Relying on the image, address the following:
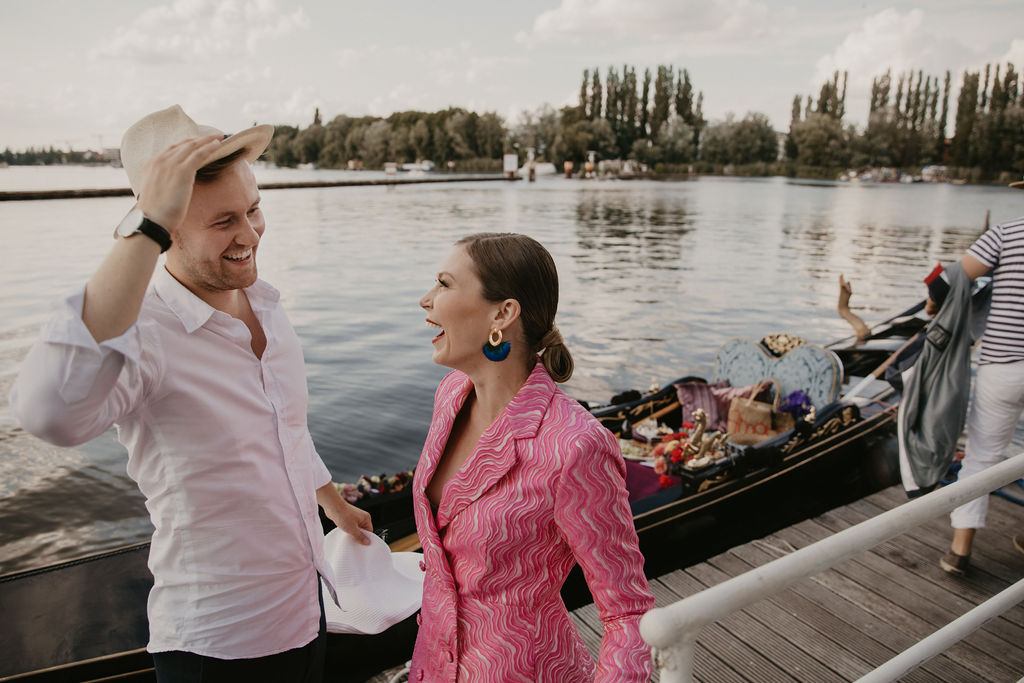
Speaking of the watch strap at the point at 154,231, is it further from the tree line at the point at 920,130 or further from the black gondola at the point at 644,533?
the tree line at the point at 920,130

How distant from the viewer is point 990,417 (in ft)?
10.8

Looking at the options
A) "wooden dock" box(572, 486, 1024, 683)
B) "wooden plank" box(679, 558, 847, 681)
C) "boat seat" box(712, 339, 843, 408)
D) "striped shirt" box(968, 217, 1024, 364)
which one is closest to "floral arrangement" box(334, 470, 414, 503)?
"wooden dock" box(572, 486, 1024, 683)

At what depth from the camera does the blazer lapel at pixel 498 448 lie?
1.22 metres

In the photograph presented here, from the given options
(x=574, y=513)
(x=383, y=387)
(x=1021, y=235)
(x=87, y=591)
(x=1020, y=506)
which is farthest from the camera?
(x=383, y=387)

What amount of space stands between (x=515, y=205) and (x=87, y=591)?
43.4m

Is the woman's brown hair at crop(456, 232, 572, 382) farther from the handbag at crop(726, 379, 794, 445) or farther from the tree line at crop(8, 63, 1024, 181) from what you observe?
the tree line at crop(8, 63, 1024, 181)

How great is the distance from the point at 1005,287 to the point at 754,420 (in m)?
2.09

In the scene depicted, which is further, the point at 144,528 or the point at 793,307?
the point at 793,307

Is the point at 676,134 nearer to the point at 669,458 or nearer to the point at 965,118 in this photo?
the point at 965,118

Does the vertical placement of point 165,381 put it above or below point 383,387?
above

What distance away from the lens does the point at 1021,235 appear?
10.1 ft

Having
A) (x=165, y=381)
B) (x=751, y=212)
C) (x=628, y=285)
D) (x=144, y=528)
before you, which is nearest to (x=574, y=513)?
(x=165, y=381)

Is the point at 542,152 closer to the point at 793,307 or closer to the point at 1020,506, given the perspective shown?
the point at 793,307

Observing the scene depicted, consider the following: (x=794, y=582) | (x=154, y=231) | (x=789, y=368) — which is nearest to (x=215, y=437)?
(x=154, y=231)
